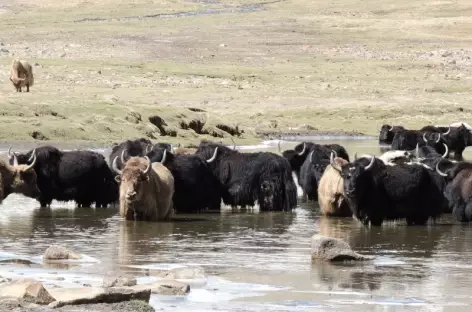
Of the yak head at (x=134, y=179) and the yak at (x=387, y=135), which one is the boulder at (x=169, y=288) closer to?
the yak head at (x=134, y=179)

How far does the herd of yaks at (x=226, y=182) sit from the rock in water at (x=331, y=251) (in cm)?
318

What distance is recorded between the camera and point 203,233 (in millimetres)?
14109

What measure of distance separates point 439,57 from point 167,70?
17.5 m

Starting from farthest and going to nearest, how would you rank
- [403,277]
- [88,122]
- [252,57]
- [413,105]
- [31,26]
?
[31,26]
[252,57]
[413,105]
[88,122]
[403,277]

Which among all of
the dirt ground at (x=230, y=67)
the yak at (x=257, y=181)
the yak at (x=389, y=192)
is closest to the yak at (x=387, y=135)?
the dirt ground at (x=230, y=67)

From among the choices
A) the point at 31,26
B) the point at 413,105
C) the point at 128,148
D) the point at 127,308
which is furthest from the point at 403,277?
the point at 31,26

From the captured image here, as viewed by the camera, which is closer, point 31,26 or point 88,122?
point 88,122

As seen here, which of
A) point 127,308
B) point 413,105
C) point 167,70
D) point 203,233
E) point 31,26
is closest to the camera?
point 127,308

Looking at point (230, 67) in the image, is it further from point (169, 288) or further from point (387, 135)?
point (169, 288)

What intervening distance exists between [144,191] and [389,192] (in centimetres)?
293

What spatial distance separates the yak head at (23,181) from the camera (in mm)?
15930

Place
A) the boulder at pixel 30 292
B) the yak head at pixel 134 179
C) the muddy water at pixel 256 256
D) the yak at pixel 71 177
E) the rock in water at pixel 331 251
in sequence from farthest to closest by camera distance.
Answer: the yak at pixel 71 177, the yak head at pixel 134 179, the rock in water at pixel 331 251, the muddy water at pixel 256 256, the boulder at pixel 30 292

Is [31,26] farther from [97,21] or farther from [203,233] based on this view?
[203,233]

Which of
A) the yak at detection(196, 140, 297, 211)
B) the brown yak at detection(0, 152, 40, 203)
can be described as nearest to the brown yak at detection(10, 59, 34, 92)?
the yak at detection(196, 140, 297, 211)
